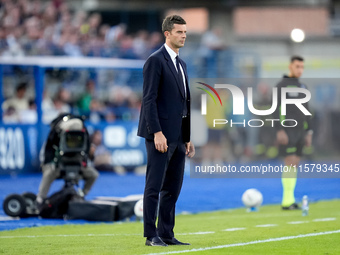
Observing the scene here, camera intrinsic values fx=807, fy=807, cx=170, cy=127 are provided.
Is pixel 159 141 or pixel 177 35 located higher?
pixel 177 35

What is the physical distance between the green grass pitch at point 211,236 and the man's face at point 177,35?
2056mm

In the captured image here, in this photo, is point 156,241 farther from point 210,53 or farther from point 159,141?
point 210,53

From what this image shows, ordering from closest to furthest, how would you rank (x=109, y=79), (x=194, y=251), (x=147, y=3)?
(x=194, y=251) < (x=109, y=79) < (x=147, y=3)

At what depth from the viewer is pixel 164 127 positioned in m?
8.11

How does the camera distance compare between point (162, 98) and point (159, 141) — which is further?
point (162, 98)

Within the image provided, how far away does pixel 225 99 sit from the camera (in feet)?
79.6

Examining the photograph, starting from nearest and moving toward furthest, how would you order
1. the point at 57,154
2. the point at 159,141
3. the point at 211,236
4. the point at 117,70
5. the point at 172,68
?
the point at 159,141 < the point at 172,68 < the point at 211,236 < the point at 57,154 < the point at 117,70

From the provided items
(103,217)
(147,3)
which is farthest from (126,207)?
(147,3)

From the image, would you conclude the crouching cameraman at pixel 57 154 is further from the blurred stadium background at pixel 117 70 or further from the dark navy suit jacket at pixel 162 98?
the dark navy suit jacket at pixel 162 98

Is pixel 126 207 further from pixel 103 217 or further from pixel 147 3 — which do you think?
pixel 147 3

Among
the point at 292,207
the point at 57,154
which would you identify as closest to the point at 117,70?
the point at 57,154

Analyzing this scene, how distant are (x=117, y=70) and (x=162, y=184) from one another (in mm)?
17994

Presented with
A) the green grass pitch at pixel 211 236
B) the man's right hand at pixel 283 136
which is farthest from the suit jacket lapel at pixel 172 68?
the man's right hand at pixel 283 136

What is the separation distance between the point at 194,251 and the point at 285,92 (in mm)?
6448
